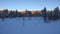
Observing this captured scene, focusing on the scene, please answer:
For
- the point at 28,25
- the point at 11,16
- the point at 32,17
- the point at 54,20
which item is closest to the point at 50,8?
the point at 54,20

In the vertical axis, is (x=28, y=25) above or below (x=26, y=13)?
below

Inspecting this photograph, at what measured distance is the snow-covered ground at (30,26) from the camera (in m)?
1.47

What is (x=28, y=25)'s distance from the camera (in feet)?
4.93

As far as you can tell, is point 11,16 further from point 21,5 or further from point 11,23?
point 21,5

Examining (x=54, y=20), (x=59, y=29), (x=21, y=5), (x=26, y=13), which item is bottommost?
(x=59, y=29)

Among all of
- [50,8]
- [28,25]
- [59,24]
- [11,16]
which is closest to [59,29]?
[59,24]

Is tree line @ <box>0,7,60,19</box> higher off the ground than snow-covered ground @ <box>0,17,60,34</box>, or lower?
higher

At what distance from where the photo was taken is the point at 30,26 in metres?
1.50

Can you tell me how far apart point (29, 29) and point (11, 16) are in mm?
304

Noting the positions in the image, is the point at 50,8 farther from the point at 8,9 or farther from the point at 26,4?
the point at 8,9

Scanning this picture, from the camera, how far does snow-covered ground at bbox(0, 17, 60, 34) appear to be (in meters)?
1.47

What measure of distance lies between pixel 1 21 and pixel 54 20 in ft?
2.35

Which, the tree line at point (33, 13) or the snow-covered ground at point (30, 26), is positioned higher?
the tree line at point (33, 13)

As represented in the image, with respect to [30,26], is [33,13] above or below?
above
